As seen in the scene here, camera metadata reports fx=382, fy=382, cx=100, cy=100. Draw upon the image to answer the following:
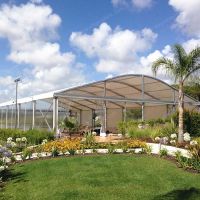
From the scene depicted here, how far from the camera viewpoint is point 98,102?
1088 inches

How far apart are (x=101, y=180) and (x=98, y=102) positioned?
737 inches

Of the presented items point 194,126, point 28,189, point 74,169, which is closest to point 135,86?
point 194,126

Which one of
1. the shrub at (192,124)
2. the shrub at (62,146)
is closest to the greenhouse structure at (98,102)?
the shrub at (192,124)

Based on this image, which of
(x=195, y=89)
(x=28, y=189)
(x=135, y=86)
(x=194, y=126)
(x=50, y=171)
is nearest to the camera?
(x=28, y=189)

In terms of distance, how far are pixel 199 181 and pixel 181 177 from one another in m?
0.49

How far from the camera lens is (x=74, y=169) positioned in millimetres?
10211

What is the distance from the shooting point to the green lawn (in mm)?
7840

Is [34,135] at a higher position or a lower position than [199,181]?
higher

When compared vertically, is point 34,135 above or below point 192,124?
below

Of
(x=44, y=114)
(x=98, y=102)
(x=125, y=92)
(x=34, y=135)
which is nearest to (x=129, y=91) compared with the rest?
(x=125, y=92)

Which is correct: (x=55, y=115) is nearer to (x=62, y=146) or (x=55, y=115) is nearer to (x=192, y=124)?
(x=62, y=146)

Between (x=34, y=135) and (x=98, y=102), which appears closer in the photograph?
(x=34, y=135)

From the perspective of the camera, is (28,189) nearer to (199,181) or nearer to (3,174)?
(3,174)

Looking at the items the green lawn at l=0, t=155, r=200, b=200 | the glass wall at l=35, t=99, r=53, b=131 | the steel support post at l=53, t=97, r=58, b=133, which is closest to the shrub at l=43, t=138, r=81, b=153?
the green lawn at l=0, t=155, r=200, b=200
